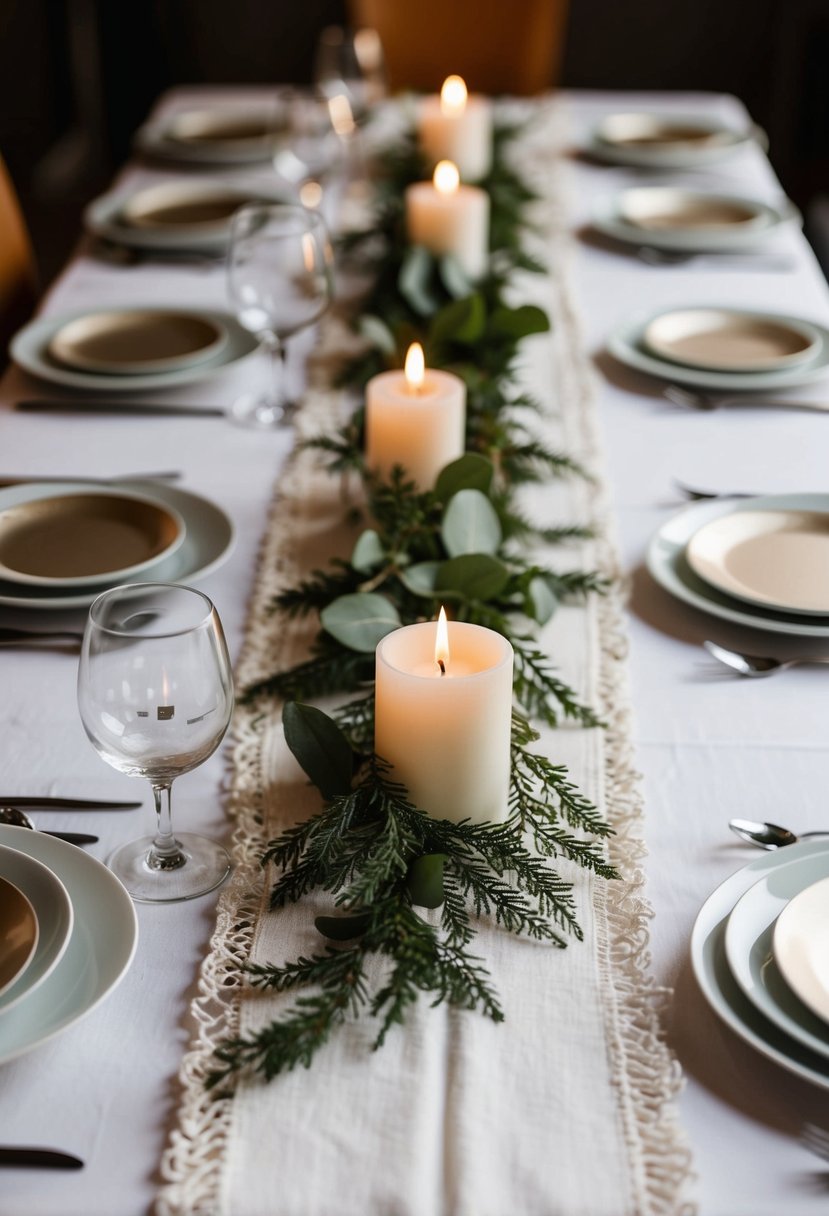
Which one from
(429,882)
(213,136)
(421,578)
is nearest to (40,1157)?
(429,882)

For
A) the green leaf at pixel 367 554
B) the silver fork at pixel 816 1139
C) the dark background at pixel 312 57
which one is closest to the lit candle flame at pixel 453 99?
the green leaf at pixel 367 554

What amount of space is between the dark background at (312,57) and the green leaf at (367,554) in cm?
334

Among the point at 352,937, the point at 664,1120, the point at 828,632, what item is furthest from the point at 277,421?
the point at 664,1120

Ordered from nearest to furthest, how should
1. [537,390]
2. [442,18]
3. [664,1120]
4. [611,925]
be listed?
1. [664,1120]
2. [611,925]
3. [537,390]
4. [442,18]

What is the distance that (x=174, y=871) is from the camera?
747mm

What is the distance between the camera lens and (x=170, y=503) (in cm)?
111

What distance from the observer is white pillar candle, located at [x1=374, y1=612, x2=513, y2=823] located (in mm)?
704

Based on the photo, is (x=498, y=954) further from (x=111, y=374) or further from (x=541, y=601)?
(x=111, y=374)

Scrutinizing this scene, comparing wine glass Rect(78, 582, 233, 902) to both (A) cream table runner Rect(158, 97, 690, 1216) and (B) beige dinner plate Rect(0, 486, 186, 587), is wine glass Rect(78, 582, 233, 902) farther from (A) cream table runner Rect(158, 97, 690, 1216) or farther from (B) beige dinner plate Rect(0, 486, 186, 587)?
(B) beige dinner plate Rect(0, 486, 186, 587)

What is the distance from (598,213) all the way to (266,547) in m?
1.02

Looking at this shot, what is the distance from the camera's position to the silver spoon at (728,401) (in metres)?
1.35

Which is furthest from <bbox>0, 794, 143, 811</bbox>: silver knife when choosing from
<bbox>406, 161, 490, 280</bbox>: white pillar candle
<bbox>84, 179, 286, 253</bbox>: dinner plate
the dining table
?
<bbox>84, 179, 286, 253</bbox>: dinner plate

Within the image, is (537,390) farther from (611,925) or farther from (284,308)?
(611,925)

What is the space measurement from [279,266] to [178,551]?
0.38m
